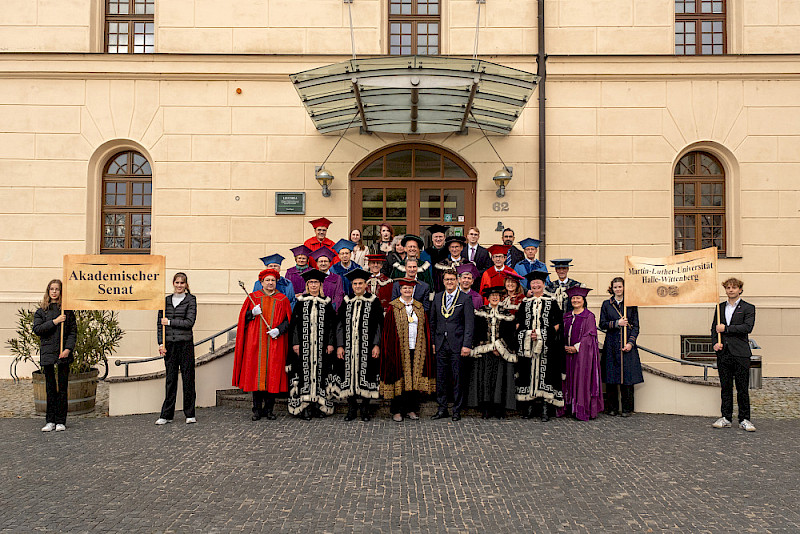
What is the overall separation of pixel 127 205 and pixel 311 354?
6751 mm

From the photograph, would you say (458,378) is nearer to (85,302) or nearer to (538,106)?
(85,302)

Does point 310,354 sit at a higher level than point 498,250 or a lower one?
lower

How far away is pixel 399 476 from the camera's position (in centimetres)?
588

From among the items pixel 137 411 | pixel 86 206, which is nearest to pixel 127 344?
pixel 86 206

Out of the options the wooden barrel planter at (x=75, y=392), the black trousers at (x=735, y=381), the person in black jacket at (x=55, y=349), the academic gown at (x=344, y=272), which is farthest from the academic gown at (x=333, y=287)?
the black trousers at (x=735, y=381)

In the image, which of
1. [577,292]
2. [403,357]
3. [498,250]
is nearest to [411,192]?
[498,250]

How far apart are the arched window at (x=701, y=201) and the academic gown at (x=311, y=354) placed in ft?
26.5

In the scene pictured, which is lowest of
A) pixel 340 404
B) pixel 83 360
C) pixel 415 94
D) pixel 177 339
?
pixel 340 404

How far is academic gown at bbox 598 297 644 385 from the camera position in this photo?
8.65 m

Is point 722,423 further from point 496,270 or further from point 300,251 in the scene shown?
point 300,251

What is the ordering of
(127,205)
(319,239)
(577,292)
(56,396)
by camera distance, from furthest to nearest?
(127,205) < (319,239) < (577,292) < (56,396)

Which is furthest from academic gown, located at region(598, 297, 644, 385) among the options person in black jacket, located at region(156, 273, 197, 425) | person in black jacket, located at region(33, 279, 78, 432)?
person in black jacket, located at region(33, 279, 78, 432)

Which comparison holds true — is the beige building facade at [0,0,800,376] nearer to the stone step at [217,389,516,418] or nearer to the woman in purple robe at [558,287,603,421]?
the stone step at [217,389,516,418]

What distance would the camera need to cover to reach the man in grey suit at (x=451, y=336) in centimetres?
822
